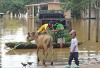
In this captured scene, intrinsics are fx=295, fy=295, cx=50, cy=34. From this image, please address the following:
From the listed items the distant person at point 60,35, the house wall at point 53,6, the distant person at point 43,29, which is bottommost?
the distant person at point 60,35

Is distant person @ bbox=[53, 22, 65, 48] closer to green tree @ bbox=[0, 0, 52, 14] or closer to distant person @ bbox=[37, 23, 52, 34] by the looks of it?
distant person @ bbox=[37, 23, 52, 34]

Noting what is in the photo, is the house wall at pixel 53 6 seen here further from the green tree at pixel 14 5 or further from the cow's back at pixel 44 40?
the green tree at pixel 14 5

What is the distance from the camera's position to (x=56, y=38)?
15320mm

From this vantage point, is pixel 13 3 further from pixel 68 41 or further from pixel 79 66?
pixel 79 66

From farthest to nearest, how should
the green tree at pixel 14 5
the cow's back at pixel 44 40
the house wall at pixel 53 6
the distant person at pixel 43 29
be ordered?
the green tree at pixel 14 5 → the house wall at pixel 53 6 → the distant person at pixel 43 29 → the cow's back at pixel 44 40

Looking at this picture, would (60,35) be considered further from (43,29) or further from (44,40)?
(44,40)

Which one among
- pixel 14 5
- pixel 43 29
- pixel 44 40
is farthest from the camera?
pixel 14 5

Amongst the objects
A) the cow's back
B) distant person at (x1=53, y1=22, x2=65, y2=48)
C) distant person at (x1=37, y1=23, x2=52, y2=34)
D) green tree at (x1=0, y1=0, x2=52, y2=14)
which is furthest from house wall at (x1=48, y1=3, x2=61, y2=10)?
green tree at (x1=0, y1=0, x2=52, y2=14)

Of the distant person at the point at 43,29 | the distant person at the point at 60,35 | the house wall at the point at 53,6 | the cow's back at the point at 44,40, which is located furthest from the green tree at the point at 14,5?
the cow's back at the point at 44,40

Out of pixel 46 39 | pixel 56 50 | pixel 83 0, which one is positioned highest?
pixel 83 0

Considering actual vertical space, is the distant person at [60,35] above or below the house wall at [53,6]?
below

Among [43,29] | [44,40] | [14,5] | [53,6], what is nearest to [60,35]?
[43,29]

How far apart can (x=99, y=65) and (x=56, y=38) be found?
5584 mm

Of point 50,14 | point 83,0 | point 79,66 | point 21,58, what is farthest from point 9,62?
point 83,0
